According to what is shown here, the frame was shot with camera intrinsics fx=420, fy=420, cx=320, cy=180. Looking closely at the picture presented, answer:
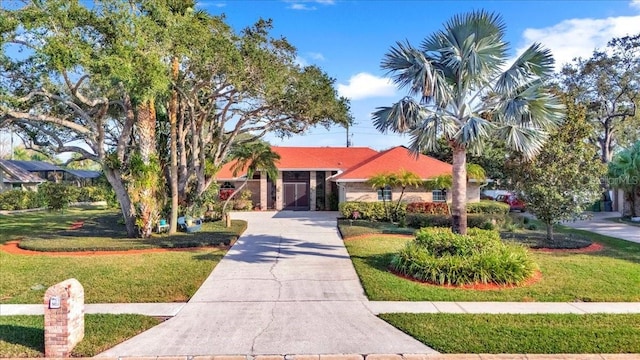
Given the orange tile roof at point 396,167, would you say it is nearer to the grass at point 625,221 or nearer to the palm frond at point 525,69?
the grass at point 625,221

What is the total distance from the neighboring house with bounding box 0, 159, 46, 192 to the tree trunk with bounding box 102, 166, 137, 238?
25610 millimetres

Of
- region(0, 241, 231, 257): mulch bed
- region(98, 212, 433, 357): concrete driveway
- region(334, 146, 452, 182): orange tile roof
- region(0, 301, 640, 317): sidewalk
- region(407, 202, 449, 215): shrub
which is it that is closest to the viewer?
region(98, 212, 433, 357): concrete driveway

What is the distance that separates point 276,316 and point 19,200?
3370cm

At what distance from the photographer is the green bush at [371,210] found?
2147 centimetres

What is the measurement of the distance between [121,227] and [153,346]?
50.5 ft

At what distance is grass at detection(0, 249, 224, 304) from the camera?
28.5 ft

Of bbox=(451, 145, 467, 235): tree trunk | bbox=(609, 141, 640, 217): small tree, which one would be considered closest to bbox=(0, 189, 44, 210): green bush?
bbox=(451, 145, 467, 235): tree trunk

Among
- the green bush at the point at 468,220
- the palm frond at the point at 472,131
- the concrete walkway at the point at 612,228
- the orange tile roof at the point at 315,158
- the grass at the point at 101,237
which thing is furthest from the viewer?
the orange tile roof at the point at 315,158

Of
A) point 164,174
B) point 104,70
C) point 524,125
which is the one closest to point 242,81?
point 104,70

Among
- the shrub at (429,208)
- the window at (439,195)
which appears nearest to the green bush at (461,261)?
the shrub at (429,208)

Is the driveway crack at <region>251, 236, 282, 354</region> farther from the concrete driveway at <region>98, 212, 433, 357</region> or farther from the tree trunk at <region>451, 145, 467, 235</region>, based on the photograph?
the tree trunk at <region>451, 145, 467, 235</region>

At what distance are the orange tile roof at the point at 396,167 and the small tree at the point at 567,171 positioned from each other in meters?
8.69

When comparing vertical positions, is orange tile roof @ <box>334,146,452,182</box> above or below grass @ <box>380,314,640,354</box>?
above

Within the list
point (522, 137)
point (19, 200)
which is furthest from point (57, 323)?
point (19, 200)
